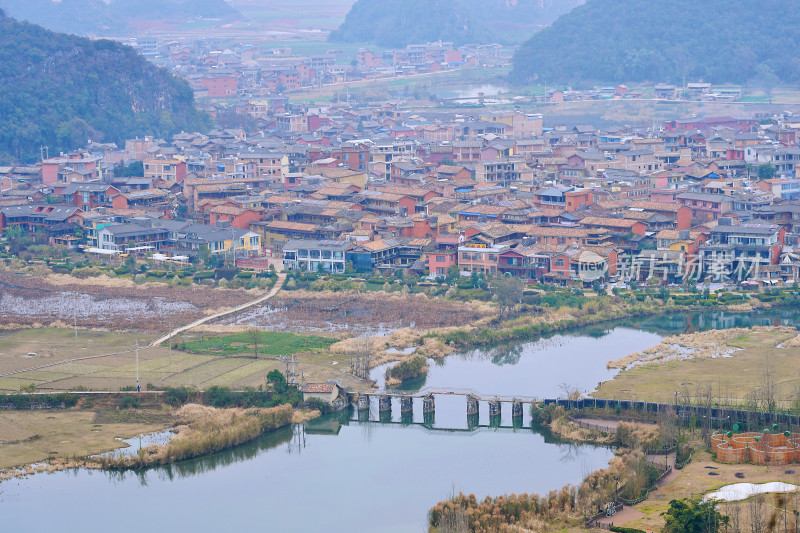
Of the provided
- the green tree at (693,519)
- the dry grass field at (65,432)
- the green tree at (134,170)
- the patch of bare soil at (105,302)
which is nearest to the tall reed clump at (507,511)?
the green tree at (693,519)

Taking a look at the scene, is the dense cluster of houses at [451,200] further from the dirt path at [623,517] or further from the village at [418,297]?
the dirt path at [623,517]

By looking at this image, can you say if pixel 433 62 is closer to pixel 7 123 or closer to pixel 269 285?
pixel 7 123

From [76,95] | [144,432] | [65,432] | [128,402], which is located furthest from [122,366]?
[76,95]

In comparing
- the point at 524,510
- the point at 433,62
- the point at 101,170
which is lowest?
the point at 524,510

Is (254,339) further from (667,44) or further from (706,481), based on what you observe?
(667,44)

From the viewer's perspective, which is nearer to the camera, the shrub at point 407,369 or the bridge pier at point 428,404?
the bridge pier at point 428,404

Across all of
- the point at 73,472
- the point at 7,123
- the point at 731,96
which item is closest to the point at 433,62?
the point at 731,96

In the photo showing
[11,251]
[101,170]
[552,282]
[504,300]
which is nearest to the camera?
[504,300]
